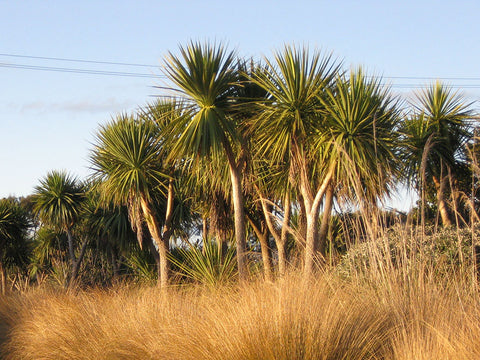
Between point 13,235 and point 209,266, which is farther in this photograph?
point 13,235

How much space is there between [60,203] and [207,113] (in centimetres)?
1714

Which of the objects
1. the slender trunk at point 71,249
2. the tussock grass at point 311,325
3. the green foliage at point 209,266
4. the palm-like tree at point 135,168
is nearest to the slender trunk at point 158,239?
the palm-like tree at point 135,168

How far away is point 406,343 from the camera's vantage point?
16.9ft

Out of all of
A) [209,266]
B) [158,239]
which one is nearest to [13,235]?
[158,239]

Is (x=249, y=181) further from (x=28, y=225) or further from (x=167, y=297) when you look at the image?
(x=28, y=225)

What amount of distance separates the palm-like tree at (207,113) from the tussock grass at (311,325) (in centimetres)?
523

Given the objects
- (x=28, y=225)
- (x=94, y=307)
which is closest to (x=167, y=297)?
(x=94, y=307)

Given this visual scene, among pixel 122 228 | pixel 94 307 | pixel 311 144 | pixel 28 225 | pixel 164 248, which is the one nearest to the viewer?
pixel 94 307

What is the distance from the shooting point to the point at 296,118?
13.0 metres

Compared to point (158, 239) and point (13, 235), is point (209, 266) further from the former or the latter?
point (13, 235)

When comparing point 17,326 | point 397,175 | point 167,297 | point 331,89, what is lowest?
point 17,326

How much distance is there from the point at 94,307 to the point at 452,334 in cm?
607

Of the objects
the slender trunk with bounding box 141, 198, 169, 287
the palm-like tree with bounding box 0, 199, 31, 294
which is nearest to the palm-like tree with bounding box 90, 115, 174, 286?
the slender trunk with bounding box 141, 198, 169, 287

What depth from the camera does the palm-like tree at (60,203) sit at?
28.4m
